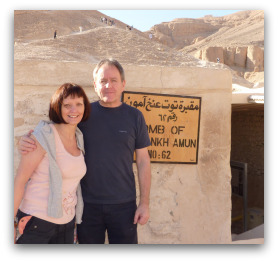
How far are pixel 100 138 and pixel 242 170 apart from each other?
465 centimetres

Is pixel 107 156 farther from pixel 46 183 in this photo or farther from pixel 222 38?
pixel 222 38

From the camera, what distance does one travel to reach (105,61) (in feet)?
6.20

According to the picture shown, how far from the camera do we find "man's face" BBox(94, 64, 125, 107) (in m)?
1.86

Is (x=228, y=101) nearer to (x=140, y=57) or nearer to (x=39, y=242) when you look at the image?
(x=39, y=242)

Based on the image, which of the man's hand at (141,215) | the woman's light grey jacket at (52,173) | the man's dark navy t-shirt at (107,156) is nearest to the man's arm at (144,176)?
the man's hand at (141,215)

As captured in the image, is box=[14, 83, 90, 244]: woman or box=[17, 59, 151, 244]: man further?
box=[17, 59, 151, 244]: man

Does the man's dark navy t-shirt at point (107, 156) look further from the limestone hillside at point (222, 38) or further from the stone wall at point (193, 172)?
the limestone hillside at point (222, 38)

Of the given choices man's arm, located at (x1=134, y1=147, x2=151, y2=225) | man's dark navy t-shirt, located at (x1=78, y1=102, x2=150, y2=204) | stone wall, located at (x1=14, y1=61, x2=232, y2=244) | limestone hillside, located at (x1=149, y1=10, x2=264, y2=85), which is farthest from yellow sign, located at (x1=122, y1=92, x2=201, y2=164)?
limestone hillside, located at (x1=149, y1=10, x2=264, y2=85)

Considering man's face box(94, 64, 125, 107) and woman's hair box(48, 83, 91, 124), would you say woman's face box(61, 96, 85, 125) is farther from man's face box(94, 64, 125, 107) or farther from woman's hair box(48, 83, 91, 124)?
man's face box(94, 64, 125, 107)

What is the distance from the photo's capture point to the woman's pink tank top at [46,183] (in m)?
1.65

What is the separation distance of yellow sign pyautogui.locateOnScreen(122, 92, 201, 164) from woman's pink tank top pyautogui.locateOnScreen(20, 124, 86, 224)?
3.35 feet

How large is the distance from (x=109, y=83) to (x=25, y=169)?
0.69 metres

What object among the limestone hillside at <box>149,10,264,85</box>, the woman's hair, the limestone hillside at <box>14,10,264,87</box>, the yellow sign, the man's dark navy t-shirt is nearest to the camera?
the woman's hair
